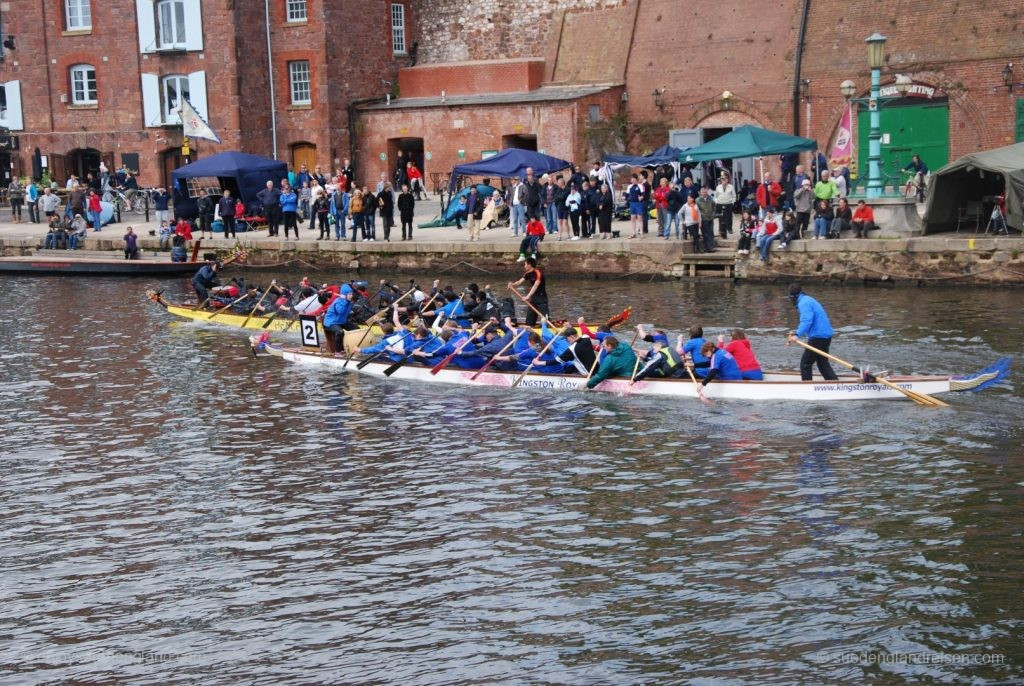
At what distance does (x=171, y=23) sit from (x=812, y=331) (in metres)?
35.1

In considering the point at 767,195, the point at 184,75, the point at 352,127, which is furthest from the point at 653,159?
the point at 184,75

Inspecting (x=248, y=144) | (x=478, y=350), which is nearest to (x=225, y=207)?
(x=248, y=144)

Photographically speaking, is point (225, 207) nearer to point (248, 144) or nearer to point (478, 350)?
point (248, 144)

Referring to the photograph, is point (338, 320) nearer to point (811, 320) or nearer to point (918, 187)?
point (811, 320)

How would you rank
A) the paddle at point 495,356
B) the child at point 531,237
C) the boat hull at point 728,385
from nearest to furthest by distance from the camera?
the boat hull at point 728,385, the paddle at point 495,356, the child at point 531,237

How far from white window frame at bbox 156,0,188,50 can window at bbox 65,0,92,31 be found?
320cm

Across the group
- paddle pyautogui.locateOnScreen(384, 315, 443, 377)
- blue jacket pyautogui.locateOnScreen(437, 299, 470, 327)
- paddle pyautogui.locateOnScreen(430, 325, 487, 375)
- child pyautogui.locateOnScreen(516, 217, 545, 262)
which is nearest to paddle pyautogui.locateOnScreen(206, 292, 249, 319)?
blue jacket pyautogui.locateOnScreen(437, 299, 470, 327)

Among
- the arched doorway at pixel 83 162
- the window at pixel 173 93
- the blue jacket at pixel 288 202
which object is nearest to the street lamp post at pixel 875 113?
the blue jacket at pixel 288 202

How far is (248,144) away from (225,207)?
8.83 metres

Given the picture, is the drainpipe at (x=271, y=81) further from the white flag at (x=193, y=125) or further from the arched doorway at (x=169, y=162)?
the white flag at (x=193, y=125)

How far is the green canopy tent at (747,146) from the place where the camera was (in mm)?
31031

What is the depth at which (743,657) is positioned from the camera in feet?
35.4

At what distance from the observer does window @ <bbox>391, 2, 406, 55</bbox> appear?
49156 millimetres

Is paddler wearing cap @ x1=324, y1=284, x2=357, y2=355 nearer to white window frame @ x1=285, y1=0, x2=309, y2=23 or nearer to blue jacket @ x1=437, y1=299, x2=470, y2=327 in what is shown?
blue jacket @ x1=437, y1=299, x2=470, y2=327
